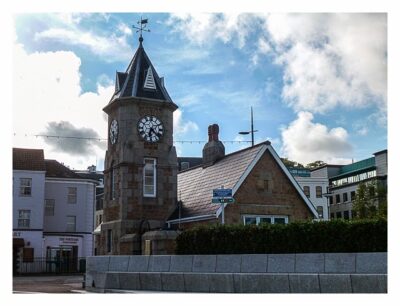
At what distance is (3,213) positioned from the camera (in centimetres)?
1675

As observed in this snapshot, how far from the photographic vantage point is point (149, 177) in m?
28.8

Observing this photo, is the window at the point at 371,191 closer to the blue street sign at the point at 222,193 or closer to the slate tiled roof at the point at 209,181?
the slate tiled roof at the point at 209,181

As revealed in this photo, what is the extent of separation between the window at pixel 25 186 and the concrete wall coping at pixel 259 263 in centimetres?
2383

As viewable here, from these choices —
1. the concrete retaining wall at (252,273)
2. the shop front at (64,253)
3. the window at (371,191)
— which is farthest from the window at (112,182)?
the window at (371,191)

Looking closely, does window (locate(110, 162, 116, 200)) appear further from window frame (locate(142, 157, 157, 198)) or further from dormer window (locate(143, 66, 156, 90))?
dormer window (locate(143, 66, 156, 90))

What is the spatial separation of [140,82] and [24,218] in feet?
62.7

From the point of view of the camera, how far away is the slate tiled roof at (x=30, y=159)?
43228 mm

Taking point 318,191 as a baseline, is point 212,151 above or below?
above

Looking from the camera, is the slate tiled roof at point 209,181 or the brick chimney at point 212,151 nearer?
the slate tiled roof at point 209,181

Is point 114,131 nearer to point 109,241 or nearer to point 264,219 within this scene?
point 109,241

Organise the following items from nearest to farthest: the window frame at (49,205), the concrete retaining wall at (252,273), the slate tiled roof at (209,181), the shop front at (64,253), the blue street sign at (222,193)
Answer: the concrete retaining wall at (252,273)
the blue street sign at (222,193)
the slate tiled roof at (209,181)
the shop front at (64,253)
the window frame at (49,205)

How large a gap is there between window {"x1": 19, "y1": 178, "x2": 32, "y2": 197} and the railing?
15.9ft

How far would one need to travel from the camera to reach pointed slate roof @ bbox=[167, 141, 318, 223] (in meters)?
27.5

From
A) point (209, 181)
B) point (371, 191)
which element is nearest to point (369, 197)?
point (371, 191)
